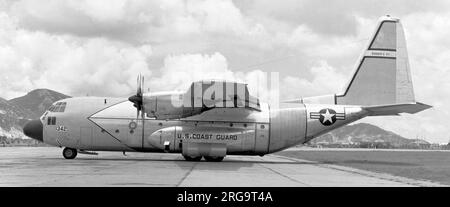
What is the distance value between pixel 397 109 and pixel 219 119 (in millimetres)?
11756

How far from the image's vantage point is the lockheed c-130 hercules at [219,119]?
99.2ft

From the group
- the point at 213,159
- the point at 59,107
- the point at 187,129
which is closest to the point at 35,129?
the point at 59,107

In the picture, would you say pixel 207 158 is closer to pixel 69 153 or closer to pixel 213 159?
pixel 213 159

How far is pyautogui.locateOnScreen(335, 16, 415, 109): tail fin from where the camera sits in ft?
110

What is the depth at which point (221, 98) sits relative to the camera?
2725 centimetres

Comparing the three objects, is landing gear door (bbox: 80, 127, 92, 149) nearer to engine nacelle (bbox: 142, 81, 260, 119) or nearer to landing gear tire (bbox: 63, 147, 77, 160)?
landing gear tire (bbox: 63, 147, 77, 160)

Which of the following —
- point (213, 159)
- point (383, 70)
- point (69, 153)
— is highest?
point (383, 70)

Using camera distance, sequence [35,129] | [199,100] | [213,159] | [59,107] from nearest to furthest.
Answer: [199,100]
[213,159]
[35,129]
[59,107]

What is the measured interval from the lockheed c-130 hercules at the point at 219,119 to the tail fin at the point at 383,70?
0.07 meters

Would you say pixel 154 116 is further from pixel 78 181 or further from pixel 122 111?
pixel 78 181

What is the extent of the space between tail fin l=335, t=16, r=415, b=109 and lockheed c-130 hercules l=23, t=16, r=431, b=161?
0.22ft

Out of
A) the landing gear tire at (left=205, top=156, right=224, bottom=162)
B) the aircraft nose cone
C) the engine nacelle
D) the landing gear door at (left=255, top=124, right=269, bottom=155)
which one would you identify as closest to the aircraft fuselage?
the landing gear door at (left=255, top=124, right=269, bottom=155)

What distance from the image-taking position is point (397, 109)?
32094 mm

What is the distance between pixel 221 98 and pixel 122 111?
7.74 metres
